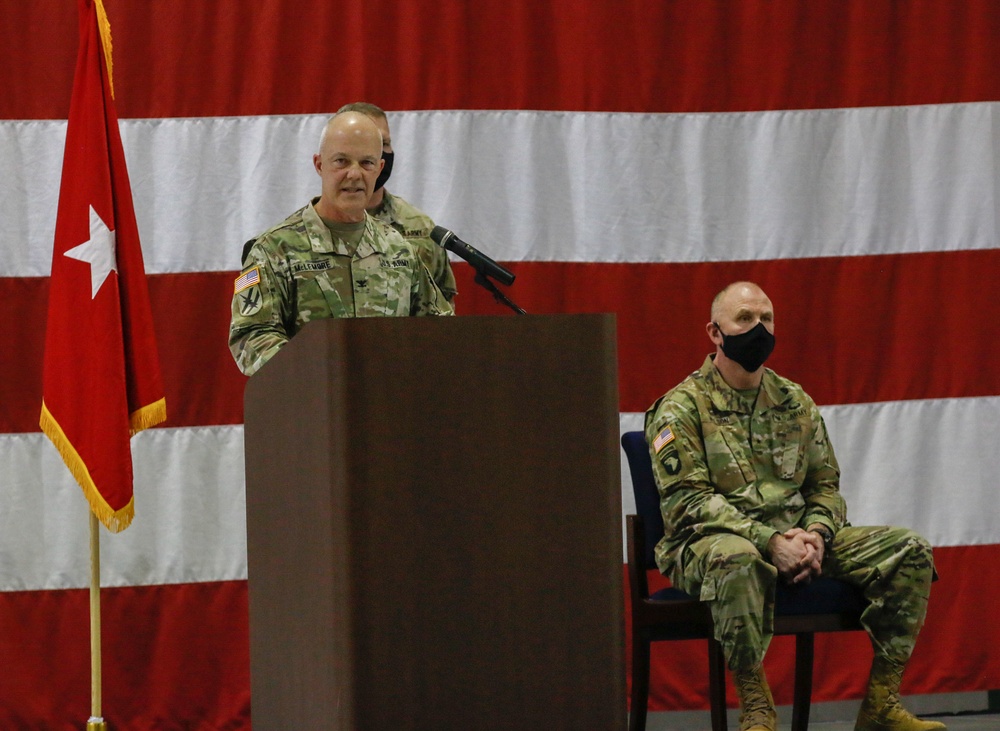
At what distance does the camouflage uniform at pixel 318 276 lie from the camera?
7.28ft

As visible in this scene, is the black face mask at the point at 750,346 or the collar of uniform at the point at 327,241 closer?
the collar of uniform at the point at 327,241

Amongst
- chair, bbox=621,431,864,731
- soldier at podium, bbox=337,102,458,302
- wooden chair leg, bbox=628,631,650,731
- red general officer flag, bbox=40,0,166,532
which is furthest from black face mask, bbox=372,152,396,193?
wooden chair leg, bbox=628,631,650,731

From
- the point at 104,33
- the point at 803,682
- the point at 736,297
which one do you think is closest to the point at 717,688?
the point at 803,682

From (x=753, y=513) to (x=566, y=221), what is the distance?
1202 mm

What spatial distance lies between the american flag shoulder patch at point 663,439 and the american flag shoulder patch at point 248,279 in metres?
1.33

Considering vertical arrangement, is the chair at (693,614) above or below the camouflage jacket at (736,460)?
below

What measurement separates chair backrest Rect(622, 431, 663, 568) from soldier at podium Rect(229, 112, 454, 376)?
3.34 feet

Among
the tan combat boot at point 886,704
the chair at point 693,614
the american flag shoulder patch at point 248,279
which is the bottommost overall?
the tan combat boot at point 886,704

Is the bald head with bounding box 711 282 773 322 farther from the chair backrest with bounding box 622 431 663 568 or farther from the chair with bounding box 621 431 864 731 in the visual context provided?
the chair with bounding box 621 431 864 731

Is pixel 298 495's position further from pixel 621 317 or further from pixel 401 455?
pixel 621 317

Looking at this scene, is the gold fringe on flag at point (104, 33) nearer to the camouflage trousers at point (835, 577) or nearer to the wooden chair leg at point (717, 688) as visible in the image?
the camouflage trousers at point (835, 577)

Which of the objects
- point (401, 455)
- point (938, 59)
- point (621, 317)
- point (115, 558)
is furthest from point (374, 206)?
point (938, 59)

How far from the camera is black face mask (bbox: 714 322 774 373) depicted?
10.6ft

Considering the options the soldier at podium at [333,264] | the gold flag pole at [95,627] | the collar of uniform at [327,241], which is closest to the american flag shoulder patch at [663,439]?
the soldier at podium at [333,264]
